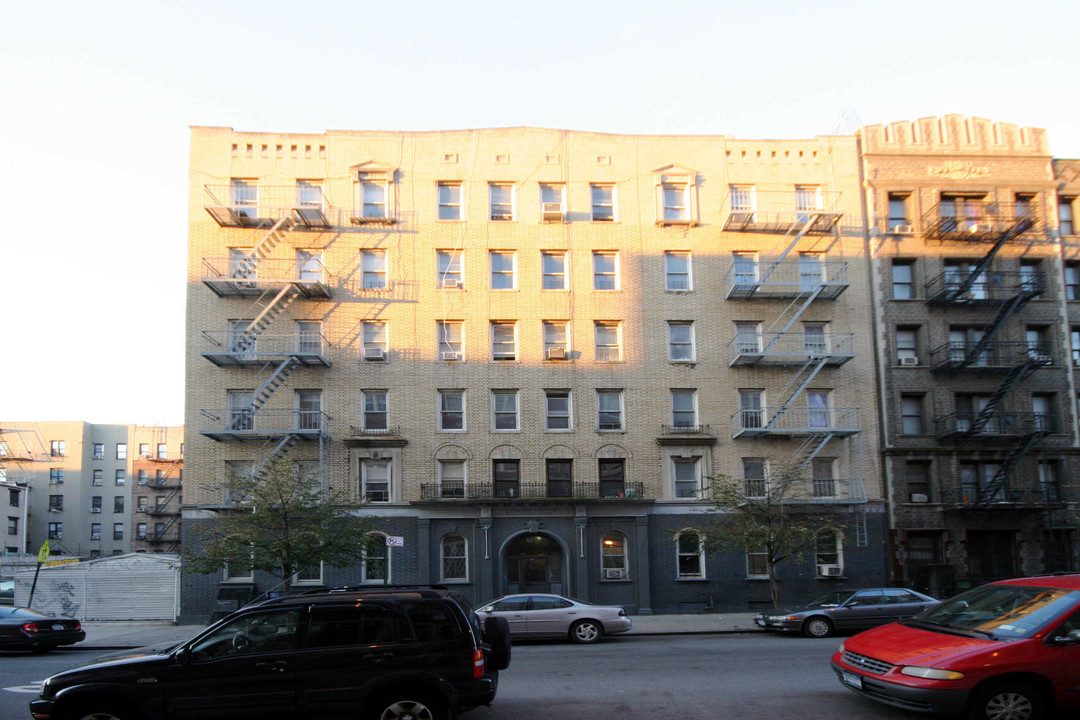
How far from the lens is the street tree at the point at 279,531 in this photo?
24.5m

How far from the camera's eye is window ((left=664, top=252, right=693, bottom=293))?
32.8m

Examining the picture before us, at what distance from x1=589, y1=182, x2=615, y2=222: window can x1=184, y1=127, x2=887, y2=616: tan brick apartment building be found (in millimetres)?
86

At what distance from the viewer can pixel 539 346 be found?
31938 mm

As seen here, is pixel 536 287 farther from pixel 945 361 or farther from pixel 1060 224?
pixel 1060 224

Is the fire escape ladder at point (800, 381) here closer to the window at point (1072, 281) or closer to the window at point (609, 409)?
the window at point (609, 409)

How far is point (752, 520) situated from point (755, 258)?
35.6 ft

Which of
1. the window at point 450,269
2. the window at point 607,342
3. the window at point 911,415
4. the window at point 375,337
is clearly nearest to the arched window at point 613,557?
the window at point 607,342

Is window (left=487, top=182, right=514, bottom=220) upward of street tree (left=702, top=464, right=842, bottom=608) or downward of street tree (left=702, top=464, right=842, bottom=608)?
upward

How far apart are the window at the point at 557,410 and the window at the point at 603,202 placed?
6.84 metres

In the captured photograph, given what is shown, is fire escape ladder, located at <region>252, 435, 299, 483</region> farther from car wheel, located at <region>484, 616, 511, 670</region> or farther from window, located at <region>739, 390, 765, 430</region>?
car wheel, located at <region>484, 616, 511, 670</region>

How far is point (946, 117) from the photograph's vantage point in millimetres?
34281

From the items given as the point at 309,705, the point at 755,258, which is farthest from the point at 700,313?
the point at 309,705

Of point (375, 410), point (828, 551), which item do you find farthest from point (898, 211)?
point (375, 410)

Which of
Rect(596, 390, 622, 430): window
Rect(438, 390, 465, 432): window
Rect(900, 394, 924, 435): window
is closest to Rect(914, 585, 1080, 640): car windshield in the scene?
Rect(596, 390, 622, 430): window
